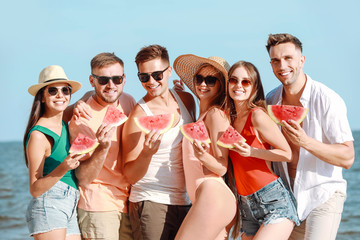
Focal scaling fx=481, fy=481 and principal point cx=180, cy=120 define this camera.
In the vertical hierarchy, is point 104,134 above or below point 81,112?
below

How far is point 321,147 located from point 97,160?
2.48 m

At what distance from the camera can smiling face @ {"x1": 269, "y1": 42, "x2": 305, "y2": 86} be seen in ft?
18.6

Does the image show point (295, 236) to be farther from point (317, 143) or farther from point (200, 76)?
point (200, 76)

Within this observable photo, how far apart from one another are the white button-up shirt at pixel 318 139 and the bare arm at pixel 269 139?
0.40m

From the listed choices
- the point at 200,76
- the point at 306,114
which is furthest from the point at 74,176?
the point at 306,114

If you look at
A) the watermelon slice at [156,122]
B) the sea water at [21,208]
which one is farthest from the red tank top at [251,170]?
the sea water at [21,208]

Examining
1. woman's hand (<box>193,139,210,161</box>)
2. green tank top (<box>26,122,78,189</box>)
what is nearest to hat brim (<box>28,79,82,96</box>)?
green tank top (<box>26,122,78,189</box>)

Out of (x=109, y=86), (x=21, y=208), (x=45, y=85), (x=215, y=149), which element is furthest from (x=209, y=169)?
(x=21, y=208)

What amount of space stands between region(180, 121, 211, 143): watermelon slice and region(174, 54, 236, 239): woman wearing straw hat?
8 centimetres

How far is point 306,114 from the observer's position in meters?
5.36

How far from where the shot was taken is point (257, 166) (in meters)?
5.31

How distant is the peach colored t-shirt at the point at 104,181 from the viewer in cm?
557

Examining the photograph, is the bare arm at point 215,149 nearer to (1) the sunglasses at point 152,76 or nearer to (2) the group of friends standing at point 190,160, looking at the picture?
(2) the group of friends standing at point 190,160

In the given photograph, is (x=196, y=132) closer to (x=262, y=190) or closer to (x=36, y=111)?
(x=262, y=190)
